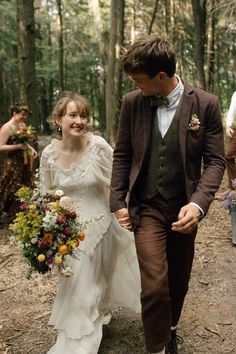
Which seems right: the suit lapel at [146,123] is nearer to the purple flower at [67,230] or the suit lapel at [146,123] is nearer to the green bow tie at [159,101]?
the green bow tie at [159,101]

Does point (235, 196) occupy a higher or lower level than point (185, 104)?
lower

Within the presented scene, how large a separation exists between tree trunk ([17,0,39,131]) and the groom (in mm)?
5556

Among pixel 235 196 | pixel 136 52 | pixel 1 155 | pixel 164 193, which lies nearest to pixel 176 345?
pixel 164 193

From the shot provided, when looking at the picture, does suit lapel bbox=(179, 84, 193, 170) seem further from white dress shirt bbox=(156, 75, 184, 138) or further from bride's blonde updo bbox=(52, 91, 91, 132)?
bride's blonde updo bbox=(52, 91, 91, 132)

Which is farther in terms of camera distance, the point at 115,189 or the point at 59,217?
the point at 115,189

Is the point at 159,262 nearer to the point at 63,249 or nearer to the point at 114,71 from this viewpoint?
the point at 63,249

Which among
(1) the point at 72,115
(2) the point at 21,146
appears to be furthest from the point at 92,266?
(2) the point at 21,146

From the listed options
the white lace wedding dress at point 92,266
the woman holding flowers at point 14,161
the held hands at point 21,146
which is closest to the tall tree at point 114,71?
the woman holding flowers at point 14,161

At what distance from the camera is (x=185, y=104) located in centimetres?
297

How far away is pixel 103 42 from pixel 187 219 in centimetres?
1716

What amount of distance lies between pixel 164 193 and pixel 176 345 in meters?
1.33

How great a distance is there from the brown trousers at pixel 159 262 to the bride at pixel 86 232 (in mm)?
534

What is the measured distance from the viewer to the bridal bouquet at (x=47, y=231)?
3.03m

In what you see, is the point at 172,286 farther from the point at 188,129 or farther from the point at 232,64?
the point at 232,64
